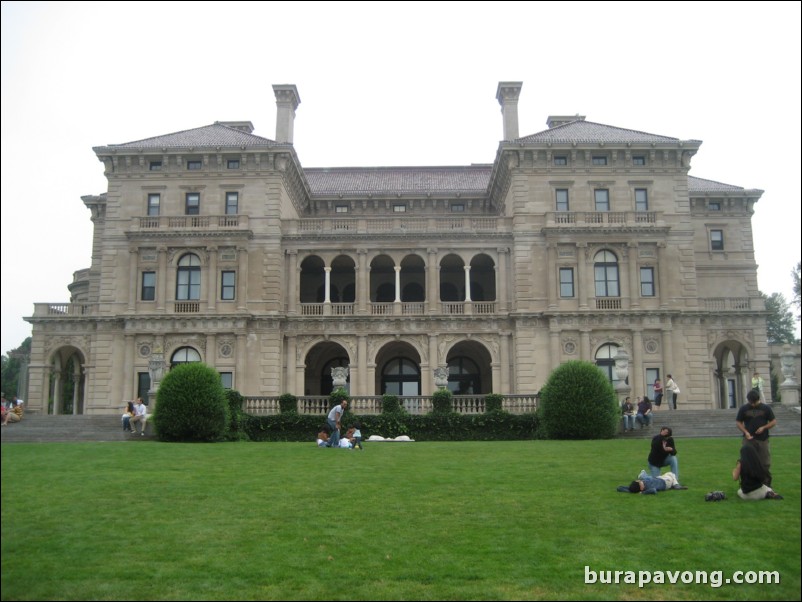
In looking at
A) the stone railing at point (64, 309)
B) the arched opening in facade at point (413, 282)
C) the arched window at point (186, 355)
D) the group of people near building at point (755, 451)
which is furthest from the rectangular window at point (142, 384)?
the group of people near building at point (755, 451)

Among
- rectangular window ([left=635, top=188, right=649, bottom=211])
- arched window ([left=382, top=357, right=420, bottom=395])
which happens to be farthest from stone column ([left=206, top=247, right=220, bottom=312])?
rectangular window ([left=635, top=188, right=649, bottom=211])

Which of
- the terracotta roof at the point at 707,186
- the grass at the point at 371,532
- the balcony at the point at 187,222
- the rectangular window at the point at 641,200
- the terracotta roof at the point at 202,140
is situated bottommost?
the grass at the point at 371,532

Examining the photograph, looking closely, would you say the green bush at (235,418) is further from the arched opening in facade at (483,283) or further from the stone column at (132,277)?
the arched opening in facade at (483,283)

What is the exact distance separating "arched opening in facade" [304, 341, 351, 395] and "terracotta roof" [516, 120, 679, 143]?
18.1 meters

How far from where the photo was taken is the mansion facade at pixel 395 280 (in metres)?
46.8

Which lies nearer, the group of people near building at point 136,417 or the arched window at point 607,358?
the group of people near building at point 136,417

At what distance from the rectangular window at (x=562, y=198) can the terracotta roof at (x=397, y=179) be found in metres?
9.04

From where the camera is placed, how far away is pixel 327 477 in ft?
57.7

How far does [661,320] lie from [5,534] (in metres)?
45.3

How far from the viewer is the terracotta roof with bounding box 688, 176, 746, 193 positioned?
55.8 m

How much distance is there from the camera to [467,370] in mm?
52500

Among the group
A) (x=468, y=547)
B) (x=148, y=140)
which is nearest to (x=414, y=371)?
(x=148, y=140)

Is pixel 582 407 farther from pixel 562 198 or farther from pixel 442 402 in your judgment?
pixel 562 198

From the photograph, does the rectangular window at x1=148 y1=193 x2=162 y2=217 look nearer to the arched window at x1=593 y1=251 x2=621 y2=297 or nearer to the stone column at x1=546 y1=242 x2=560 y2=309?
the stone column at x1=546 y1=242 x2=560 y2=309
